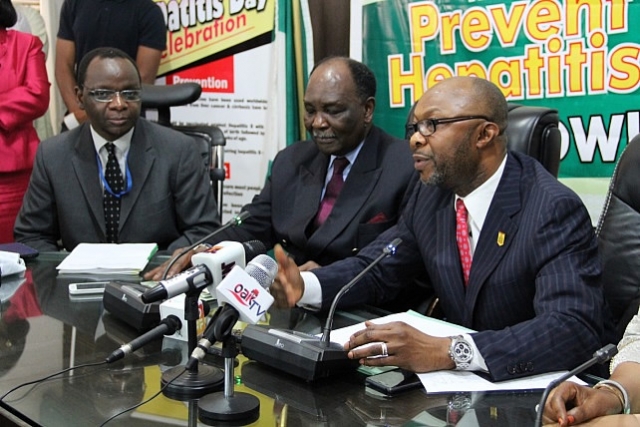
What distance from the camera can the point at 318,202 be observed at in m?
2.73

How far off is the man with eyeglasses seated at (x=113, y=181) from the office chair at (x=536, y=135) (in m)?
1.05

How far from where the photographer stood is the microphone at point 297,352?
156 cm

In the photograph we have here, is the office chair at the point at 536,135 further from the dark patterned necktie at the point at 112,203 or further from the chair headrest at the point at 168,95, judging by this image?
the chair headrest at the point at 168,95

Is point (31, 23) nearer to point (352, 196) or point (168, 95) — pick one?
point (168, 95)

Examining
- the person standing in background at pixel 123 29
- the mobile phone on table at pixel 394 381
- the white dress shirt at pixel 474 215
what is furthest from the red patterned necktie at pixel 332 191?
the person standing in background at pixel 123 29

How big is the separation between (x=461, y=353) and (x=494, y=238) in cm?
43

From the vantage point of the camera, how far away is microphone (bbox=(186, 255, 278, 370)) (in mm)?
1312

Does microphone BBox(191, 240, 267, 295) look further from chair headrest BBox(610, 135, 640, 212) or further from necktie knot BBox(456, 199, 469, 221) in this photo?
chair headrest BBox(610, 135, 640, 212)

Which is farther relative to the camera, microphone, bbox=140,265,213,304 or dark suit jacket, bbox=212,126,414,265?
dark suit jacket, bbox=212,126,414,265

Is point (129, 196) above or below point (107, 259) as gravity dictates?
above

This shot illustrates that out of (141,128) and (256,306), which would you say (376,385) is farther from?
(141,128)

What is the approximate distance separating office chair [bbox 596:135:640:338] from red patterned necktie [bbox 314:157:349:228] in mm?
916

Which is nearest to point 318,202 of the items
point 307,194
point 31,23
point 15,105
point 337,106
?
point 307,194

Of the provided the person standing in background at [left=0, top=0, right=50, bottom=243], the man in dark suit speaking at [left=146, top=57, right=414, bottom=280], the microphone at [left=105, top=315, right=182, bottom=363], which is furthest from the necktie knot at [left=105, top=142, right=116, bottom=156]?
the microphone at [left=105, top=315, right=182, bottom=363]
